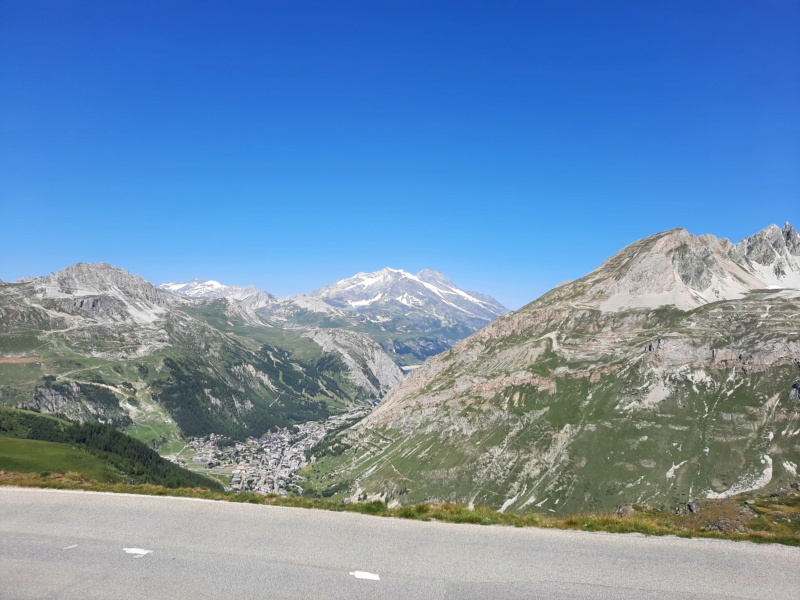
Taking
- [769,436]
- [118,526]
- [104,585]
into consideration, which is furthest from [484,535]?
[769,436]

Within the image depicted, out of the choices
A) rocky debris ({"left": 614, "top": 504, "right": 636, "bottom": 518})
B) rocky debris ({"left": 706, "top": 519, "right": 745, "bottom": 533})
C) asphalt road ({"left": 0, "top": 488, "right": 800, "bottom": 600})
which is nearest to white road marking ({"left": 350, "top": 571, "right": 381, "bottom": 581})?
asphalt road ({"left": 0, "top": 488, "right": 800, "bottom": 600})

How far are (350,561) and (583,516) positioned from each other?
12597 mm

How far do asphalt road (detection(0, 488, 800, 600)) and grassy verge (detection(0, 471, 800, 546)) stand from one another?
0.90 meters

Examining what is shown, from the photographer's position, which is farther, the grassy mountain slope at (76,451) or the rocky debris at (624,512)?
the grassy mountain slope at (76,451)

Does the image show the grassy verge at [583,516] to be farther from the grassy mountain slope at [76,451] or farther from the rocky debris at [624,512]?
the grassy mountain slope at [76,451]

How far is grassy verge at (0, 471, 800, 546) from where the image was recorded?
19250 mm

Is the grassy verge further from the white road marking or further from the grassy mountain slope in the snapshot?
the grassy mountain slope

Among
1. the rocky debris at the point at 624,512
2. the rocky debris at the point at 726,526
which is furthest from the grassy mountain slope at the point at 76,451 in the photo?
the rocky debris at the point at 726,526

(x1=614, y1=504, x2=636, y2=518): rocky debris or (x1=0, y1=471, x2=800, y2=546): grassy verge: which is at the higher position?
(x1=0, y1=471, x2=800, y2=546): grassy verge

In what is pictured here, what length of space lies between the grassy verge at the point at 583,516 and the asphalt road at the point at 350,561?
35.3 inches

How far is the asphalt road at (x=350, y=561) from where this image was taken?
48.9 ft

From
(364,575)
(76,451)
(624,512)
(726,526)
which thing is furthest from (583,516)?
(76,451)

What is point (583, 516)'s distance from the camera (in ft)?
72.2

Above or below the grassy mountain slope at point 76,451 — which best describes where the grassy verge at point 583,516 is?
above
